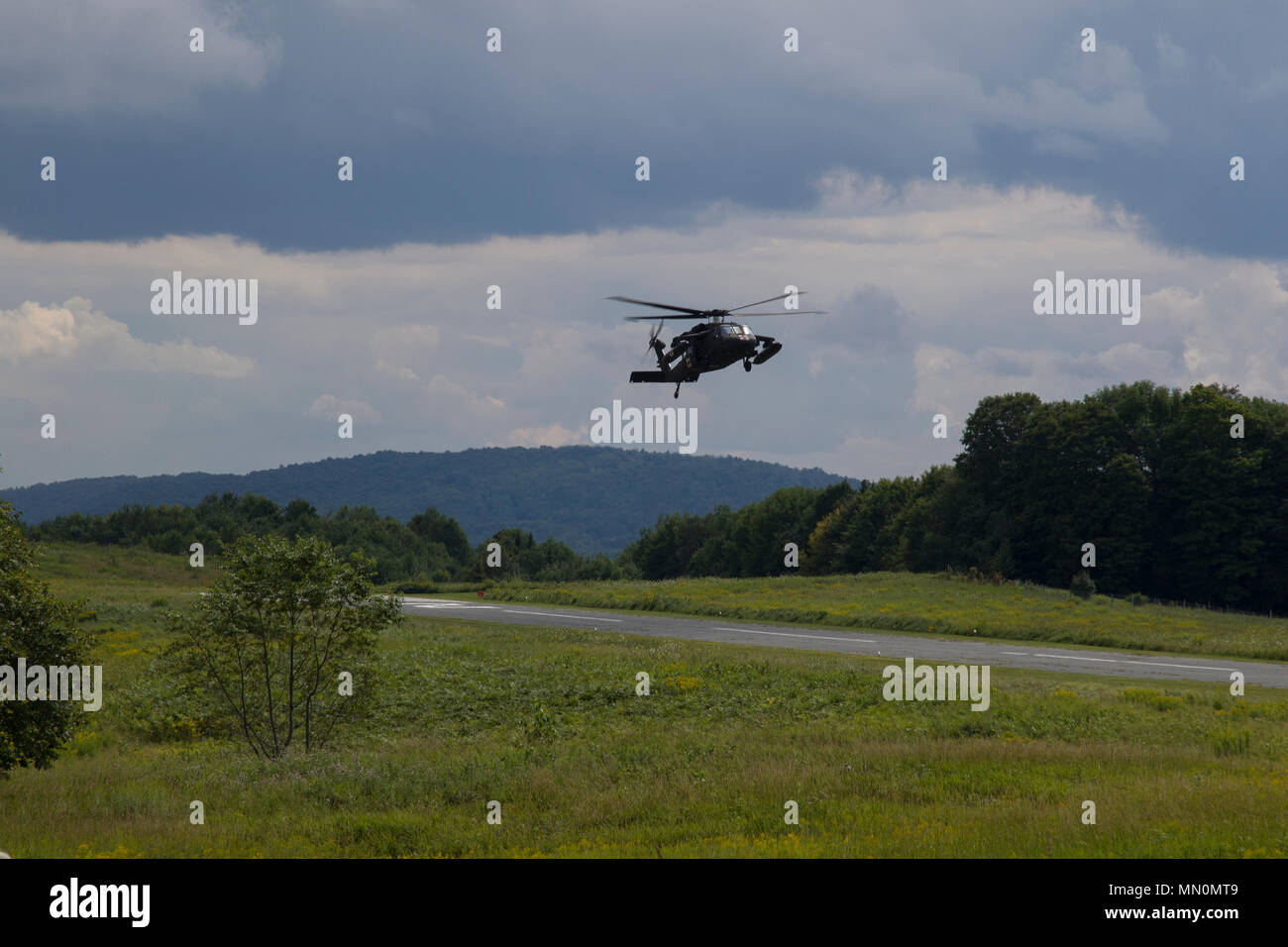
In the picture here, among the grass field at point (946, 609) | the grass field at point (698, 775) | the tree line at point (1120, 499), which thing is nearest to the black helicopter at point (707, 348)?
the grass field at point (698, 775)

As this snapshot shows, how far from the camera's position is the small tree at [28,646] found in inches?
692

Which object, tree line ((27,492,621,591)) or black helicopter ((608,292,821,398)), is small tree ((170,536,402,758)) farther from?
tree line ((27,492,621,591))

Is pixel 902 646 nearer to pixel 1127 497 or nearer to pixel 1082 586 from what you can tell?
pixel 1082 586

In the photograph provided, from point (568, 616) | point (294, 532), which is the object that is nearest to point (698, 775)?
point (568, 616)

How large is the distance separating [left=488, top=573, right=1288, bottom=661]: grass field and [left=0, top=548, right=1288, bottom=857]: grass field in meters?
A: 14.6

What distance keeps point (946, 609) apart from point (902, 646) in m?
15.8

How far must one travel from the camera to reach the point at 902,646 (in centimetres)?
4500

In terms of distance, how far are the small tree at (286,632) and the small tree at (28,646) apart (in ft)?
16.1

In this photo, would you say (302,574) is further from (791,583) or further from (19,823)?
(791,583)

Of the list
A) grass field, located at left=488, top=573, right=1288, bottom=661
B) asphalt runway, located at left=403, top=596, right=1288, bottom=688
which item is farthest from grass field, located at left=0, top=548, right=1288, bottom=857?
grass field, located at left=488, top=573, right=1288, bottom=661

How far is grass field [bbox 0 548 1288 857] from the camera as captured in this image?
14594 millimetres

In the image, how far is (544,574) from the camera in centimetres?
13450
